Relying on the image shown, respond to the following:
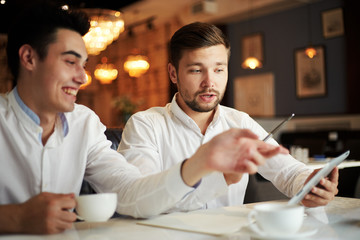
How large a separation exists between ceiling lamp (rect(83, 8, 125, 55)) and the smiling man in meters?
3.98

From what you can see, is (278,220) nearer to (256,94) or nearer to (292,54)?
(292,54)

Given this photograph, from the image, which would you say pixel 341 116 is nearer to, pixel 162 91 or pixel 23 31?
pixel 162 91

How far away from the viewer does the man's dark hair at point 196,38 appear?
1.79 metres

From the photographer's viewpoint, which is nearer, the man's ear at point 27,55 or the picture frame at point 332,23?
the man's ear at point 27,55

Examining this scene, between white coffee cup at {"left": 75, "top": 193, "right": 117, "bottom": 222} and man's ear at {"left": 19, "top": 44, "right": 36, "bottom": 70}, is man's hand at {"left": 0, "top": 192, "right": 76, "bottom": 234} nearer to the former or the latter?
white coffee cup at {"left": 75, "top": 193, "right": 117, "bottom": 222}


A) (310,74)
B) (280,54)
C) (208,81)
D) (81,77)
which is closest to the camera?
(81,77)

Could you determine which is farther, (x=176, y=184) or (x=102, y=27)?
(x=102, y=27)

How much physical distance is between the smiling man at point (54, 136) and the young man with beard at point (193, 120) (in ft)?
0.94

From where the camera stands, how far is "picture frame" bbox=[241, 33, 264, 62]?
8.16 meters

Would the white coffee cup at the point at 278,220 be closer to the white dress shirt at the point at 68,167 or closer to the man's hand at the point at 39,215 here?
the white dress shirt at the point at 68,167

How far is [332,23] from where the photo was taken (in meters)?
7.02

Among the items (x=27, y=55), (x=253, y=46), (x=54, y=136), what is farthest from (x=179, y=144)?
(x=253, y=46)

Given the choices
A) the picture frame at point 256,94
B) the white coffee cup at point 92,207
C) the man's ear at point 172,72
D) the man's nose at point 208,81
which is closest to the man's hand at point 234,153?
the white coffee cup at point 92,207

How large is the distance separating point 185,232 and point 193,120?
3.02 feet
